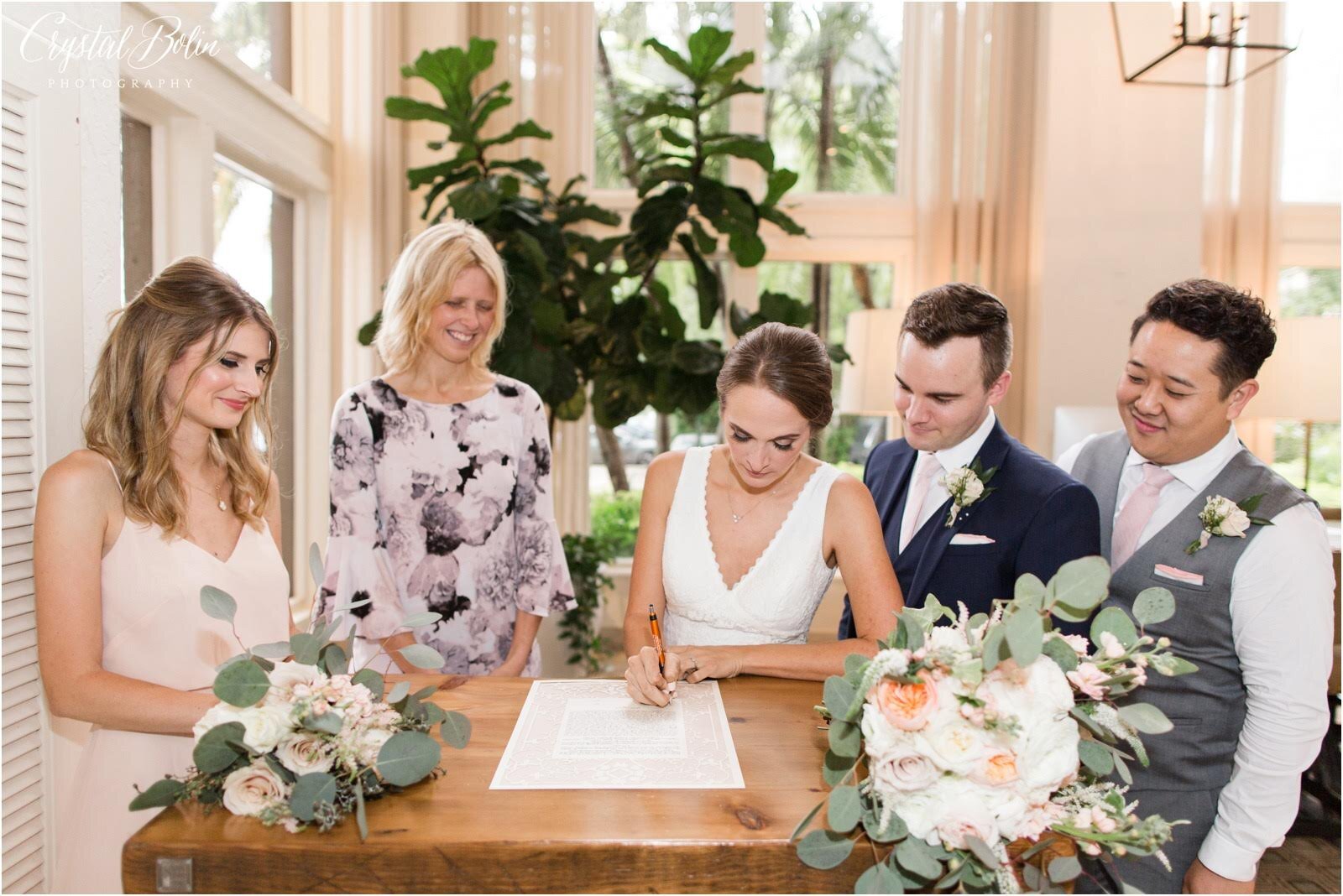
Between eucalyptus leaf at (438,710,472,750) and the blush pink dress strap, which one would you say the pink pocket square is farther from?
the blush pink dress strap

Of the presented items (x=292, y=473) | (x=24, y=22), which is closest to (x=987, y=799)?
(x=24, y=22)

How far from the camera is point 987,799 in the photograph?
3.44 ft

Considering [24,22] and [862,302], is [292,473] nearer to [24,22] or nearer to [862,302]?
[24,22]

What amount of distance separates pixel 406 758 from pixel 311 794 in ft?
0.40

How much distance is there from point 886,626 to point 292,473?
296 cm

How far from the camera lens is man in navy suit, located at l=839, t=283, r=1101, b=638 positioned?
5.99 feet

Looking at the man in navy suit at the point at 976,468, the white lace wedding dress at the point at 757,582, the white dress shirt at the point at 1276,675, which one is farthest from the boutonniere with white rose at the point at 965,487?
the white dress shirt at the point at 1276,675

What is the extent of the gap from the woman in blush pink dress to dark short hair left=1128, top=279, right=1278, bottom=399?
1.80m

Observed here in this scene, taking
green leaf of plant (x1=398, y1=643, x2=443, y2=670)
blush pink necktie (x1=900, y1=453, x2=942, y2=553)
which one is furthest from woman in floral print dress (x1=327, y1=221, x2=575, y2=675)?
green leaf of plant (x1=398, y1=643, x2=443, y2=670)

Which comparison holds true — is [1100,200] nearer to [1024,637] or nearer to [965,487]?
[965,487]

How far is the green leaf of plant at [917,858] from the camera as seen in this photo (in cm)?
103

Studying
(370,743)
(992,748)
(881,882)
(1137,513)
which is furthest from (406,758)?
(1137,513)

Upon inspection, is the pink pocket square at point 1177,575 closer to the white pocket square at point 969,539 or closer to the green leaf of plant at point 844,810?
the white pocket square at point 969,539

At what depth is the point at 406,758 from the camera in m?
1.19
